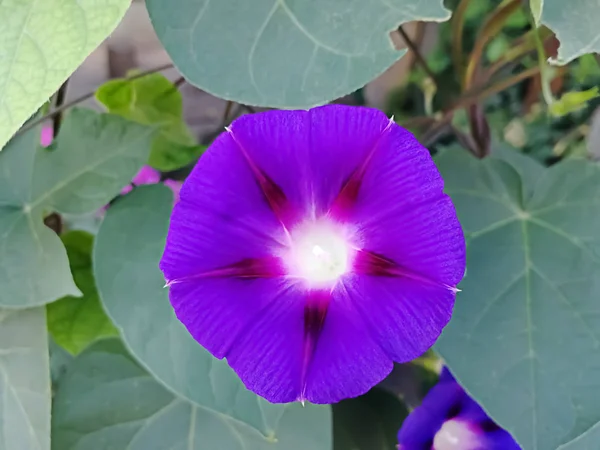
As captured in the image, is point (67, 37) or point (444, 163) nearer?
point (67, 37)

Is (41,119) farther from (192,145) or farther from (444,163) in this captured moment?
(444,163)

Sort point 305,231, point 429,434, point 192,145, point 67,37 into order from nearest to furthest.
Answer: point 67,37 < point 305,231 < point 429,434 < point 192,145

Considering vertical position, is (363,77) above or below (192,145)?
above

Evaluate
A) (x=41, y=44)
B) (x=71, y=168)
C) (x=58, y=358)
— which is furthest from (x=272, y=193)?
(x=58, y=358)

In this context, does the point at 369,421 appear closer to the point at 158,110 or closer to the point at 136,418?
the point at 136,418

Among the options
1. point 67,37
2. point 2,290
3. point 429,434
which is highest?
point 67,37

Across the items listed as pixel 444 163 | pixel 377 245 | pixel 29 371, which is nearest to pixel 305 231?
pixel 377 245

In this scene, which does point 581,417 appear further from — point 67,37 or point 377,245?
point 67,37

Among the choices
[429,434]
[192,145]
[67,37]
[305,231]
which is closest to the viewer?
[67,37]
